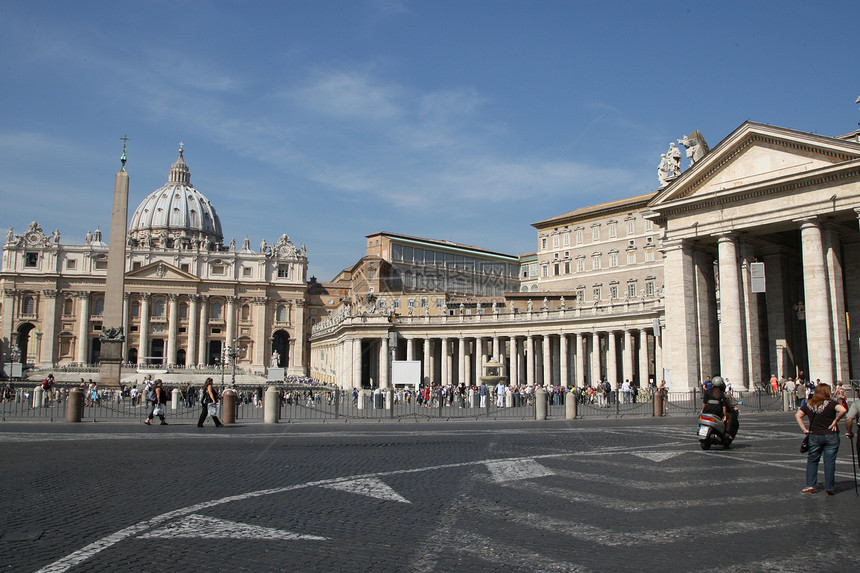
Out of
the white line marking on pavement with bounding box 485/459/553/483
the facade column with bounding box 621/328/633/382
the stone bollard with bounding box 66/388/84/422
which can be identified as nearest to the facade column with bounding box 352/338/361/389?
the facade column with bounding box 621/328/633/382

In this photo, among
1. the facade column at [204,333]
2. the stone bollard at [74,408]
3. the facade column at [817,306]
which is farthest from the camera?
the facade column at [204,333]

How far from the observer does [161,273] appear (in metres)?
100

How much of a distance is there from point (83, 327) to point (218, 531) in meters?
101

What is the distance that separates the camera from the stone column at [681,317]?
31750 millimetres

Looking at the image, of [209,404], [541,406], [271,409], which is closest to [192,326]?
[271,409]

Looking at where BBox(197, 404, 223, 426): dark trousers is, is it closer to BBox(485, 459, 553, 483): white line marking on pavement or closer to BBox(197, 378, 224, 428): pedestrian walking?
BBox(197, 378, 224, 428): pedestrian walking

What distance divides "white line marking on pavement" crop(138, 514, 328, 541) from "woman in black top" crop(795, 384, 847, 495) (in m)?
6.71

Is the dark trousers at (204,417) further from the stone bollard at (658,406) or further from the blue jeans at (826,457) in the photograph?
the blue jeans at (826,457)

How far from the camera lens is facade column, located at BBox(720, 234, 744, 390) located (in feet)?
98.4

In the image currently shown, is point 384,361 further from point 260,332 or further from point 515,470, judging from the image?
point 515,470

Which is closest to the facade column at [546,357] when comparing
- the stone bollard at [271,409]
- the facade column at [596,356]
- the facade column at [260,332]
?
the facade column at [596,356]

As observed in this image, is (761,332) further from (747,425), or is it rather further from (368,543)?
(368,543)

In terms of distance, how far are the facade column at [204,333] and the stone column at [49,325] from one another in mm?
18704

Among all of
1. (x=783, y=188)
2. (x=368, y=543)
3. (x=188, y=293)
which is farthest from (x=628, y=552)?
(x=188, y=293)
